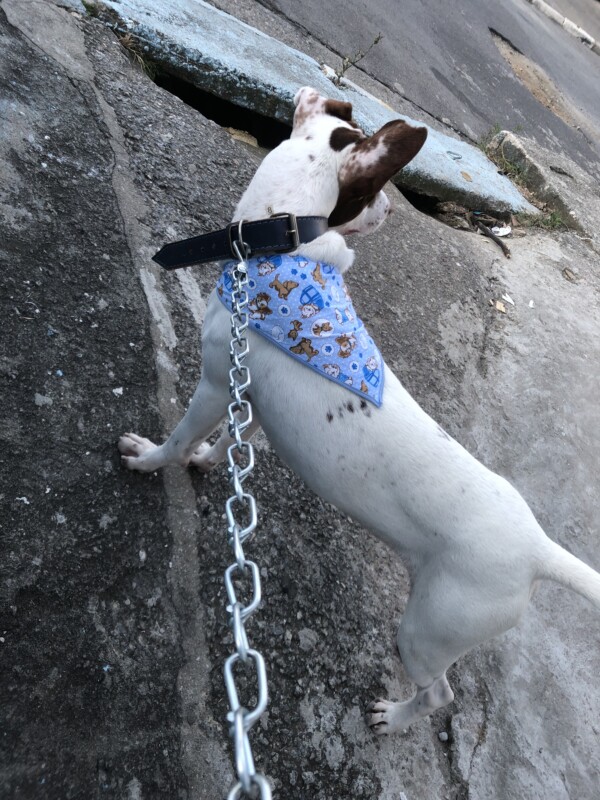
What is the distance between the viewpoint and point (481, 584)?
1798 millimetres

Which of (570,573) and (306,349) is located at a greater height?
(570,573)

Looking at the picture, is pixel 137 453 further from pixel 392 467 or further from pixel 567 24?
pixel 567 24

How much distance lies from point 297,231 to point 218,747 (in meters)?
1.76

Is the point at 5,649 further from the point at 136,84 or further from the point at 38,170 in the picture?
the point at 136,84

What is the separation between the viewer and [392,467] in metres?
1.87

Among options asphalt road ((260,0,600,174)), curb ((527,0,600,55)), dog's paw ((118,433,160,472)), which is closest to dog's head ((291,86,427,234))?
dog's paw ((118,433,160,472))


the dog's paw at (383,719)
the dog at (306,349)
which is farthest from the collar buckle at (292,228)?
the dog's paw at (383,719)

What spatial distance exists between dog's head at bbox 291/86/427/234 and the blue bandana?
0.38 metres

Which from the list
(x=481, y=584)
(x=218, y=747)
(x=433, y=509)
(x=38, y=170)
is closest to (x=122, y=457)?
(x=218, y=747)

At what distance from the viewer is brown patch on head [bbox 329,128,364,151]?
223 cm

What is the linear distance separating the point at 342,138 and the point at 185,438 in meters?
1.31

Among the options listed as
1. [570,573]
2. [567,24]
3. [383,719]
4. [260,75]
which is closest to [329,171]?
[570,573]

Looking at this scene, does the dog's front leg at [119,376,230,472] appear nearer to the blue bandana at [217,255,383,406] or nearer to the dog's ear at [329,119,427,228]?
the blue bandana at [217,255,383,406]

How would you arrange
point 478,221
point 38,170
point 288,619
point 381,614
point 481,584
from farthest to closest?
point 478,221
point 38,170
point 381,614
point 288,619
point 481,584
